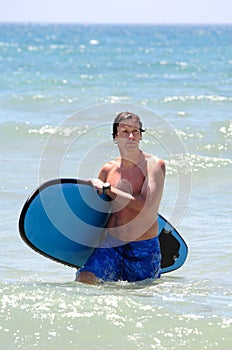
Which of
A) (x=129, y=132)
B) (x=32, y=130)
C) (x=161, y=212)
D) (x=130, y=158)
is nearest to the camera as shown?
(x=129, y=132)

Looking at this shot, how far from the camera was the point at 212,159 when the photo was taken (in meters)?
10.4

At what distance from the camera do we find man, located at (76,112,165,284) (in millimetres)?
5074

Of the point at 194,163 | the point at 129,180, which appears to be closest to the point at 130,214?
the point at 129,180

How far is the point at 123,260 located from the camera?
17.1 ft

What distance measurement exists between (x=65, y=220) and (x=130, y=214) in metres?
0.49

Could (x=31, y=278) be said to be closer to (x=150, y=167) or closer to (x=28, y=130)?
(x=150, y=167)

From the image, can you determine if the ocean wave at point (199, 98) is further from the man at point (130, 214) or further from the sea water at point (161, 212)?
the man at point (130, 214)

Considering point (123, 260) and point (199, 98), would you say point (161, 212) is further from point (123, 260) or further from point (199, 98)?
point (199, 98)

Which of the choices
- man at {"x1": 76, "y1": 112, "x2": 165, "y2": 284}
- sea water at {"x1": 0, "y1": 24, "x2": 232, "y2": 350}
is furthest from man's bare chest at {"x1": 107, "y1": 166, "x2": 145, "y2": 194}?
sea water at {"x1": 0, "y1": 24, "x2": 232, "y2": 350}

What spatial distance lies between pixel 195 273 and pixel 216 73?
63.5ft

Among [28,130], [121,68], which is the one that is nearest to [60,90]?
[28,130]

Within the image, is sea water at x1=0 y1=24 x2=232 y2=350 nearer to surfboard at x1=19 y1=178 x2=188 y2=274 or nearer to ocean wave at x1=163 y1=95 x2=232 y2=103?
ocean wave at x1=163 y1=95 x2=232 y2=103

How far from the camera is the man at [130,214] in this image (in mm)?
5074

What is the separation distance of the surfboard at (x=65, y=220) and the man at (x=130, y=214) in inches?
3.7
